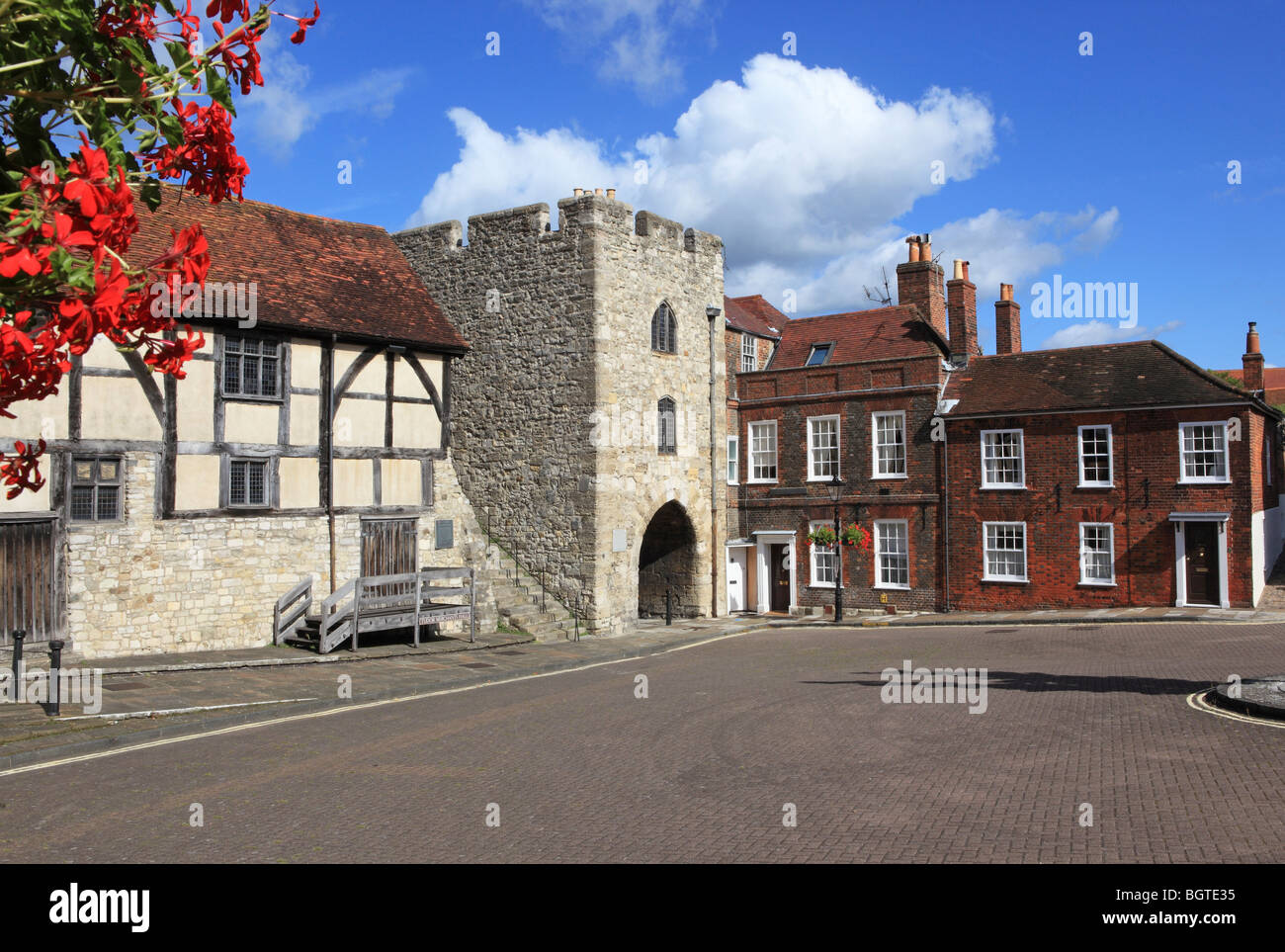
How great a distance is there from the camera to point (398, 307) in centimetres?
2261

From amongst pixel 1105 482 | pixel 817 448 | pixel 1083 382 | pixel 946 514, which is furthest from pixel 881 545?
pixel 1083 382

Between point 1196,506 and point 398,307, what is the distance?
66.8 feet

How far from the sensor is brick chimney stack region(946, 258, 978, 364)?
1189 inches

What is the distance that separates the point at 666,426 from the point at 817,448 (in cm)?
668

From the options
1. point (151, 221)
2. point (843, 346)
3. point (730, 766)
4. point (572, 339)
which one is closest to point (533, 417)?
point (572, 339)

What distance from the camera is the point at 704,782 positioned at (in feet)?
30.8

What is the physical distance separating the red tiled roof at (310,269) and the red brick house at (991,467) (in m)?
12.2

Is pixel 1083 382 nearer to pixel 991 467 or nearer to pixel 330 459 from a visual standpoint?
pixel 991 467

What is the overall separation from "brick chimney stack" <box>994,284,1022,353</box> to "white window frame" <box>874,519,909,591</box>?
693cm

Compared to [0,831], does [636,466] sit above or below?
above

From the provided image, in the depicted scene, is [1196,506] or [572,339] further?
[1196,506]

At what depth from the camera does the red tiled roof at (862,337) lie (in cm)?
3028
